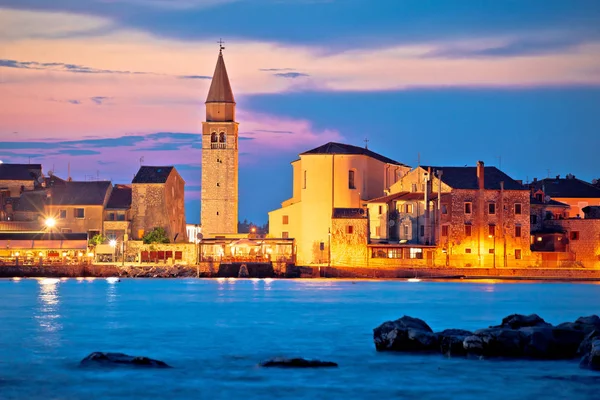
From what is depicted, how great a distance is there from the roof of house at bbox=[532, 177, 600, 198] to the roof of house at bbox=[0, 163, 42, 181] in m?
44.8

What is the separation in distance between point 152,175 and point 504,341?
61.9 meters

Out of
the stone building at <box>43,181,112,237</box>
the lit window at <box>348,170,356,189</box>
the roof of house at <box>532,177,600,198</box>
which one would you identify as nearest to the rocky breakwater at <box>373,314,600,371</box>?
the lit window at <box>348,170,356,189</box>

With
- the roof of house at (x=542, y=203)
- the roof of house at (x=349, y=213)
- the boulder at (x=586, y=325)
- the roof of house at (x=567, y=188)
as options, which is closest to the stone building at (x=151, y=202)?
the roof of house at (x=349, y=213)

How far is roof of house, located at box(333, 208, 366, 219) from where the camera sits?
250ft

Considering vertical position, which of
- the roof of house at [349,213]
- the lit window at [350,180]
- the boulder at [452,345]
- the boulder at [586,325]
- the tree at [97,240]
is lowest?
the boulder at [452,345]

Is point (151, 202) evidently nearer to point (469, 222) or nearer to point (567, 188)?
point (469, 222)

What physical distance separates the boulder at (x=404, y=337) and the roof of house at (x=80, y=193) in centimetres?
6030

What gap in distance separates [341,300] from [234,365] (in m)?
30.2

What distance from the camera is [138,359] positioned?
28.7 meters

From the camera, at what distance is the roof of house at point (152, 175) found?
88.6 m

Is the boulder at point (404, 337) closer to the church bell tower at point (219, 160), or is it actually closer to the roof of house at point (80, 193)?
the church bell tower at point (219, 160)

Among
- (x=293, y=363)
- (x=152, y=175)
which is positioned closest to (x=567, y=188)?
(x=152, y=175)

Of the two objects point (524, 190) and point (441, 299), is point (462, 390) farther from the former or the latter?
point (524, 190)

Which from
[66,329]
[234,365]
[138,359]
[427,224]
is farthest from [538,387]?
[427,224]
